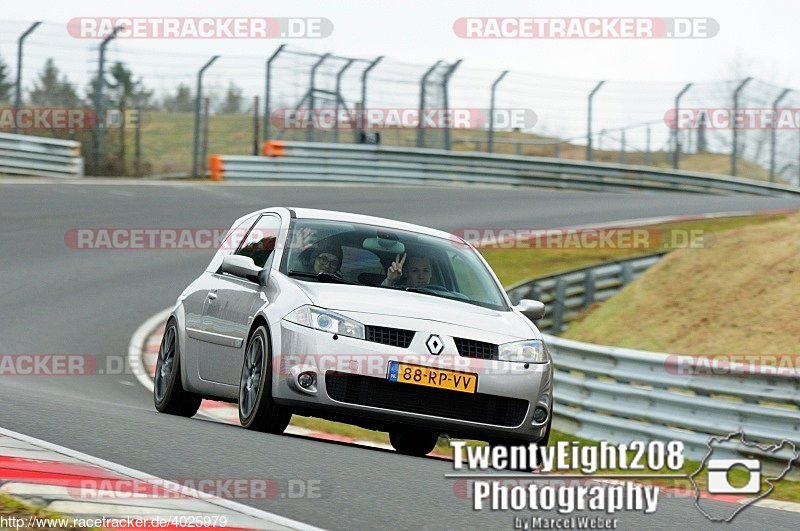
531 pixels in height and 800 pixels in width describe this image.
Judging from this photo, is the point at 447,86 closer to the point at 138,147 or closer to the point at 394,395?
the point at 138,147

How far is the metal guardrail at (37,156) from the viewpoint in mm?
28922

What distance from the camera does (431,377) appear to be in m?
7.85

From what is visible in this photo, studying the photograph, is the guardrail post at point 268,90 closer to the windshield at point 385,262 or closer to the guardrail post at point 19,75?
the guardrail post at point 19,75

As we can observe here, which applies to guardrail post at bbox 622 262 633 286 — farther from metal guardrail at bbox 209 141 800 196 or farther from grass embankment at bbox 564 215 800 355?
metal guardrail at bbox 209 141 800 196

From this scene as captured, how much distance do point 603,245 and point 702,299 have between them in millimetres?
7304

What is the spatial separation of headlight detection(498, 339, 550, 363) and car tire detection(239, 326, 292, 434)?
4.28ft

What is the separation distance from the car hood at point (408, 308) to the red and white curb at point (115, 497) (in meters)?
2.13

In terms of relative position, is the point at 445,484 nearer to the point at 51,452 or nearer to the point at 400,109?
the point at 51,452

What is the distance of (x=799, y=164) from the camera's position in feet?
125

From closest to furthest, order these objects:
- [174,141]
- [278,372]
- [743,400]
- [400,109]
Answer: [278,372] < [743,400] < [400,109] < [174,141]

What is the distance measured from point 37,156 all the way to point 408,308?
2247 centimetres

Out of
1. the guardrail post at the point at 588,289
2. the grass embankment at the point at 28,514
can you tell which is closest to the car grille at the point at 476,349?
the grass embankment at the point at 28,514

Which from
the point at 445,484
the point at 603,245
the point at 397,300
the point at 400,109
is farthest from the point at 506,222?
the point at 445,484

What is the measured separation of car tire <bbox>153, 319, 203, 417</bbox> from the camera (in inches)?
382
